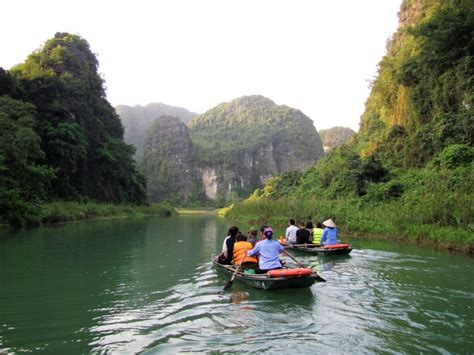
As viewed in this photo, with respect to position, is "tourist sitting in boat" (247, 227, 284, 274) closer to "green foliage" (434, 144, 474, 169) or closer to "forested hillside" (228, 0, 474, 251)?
"forested hillside" (228, 0, 474, 251)

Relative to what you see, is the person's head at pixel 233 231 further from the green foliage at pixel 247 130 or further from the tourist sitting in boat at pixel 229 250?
the green foliage at pixel 247 130

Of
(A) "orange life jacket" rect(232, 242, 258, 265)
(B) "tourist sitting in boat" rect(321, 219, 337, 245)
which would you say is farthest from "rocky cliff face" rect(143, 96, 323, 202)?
(A) "orange life jacket" rect(232, 242, 258, 265)

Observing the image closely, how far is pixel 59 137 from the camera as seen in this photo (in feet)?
135

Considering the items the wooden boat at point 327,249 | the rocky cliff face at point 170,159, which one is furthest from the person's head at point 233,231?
the rocky cliff face at point 170,159

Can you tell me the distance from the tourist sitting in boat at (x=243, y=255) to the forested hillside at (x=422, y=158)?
7.74 meters

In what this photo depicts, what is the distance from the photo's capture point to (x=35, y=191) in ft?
87.7

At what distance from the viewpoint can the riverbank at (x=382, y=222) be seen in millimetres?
14188

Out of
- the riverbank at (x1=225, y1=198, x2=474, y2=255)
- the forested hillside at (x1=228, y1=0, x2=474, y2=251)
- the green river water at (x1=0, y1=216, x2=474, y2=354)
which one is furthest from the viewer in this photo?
the forested hillside at (x1=228, y1=0, x2=474, y2=251)

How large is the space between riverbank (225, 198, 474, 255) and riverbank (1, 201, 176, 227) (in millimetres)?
16040

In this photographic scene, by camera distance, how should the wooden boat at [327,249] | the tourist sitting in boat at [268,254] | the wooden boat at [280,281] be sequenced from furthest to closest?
the wooden boat at [327,249], the tourist sitting in boat at [268,254], the wooden boat at [280,281]

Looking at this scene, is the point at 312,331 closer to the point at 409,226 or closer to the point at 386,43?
the point at 409,226

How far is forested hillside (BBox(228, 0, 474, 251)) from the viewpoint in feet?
52.0

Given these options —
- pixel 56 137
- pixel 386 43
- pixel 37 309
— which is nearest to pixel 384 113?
pixel 386 43

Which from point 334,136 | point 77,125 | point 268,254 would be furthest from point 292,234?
point 334,136
